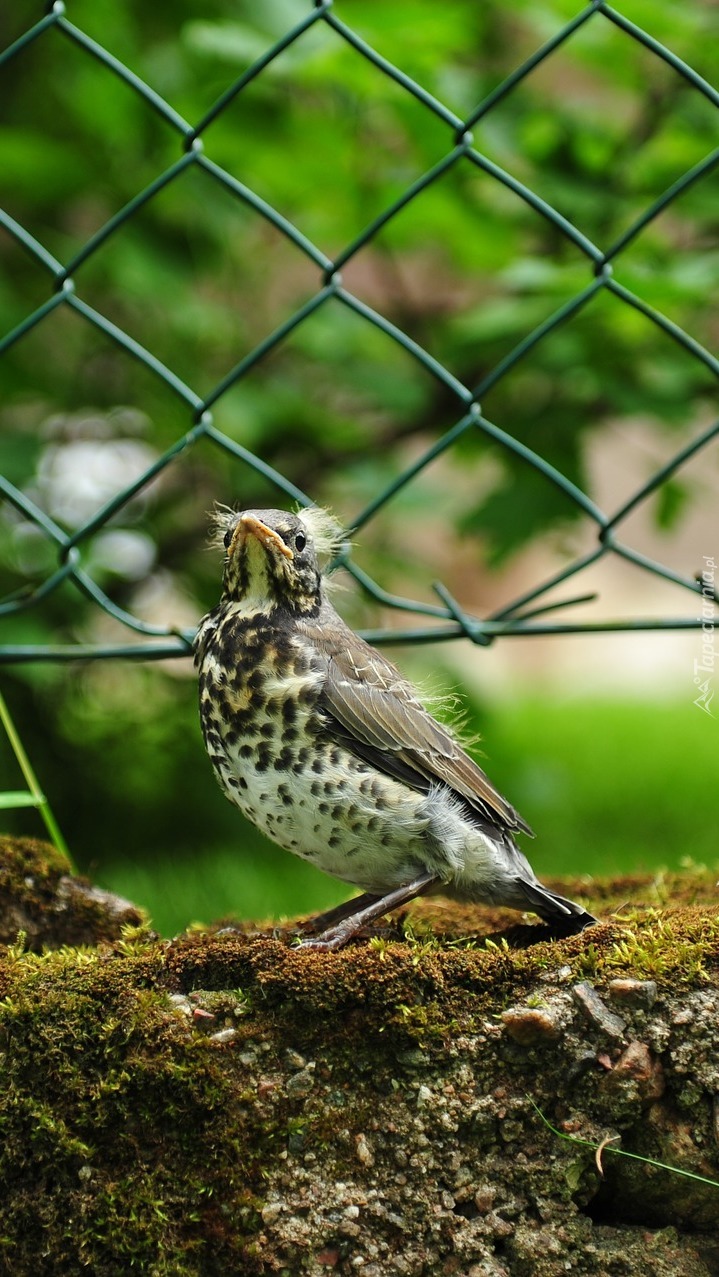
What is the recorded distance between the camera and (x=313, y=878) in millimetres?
4418

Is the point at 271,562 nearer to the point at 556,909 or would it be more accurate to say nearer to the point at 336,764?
the point at 336,764

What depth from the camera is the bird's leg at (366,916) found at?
7.33 ft

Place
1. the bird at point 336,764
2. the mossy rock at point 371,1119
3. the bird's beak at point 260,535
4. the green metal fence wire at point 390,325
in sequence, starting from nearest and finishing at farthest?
the mossy rock at point 371,1119
the bird at point 336,764
the bird's beak at point 260,535
the green metal fence wire at point 390,325

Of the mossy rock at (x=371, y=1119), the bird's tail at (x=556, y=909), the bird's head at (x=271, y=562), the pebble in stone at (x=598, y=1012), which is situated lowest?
the mossy rock at (x=371, y=1119)

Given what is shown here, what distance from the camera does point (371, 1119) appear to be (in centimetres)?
192

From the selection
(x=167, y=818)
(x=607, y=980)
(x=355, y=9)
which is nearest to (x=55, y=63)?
(x=355, y=9)

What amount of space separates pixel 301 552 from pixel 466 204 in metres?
1.80

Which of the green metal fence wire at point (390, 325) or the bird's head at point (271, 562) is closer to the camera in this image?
the bird's head at point (271, 562)

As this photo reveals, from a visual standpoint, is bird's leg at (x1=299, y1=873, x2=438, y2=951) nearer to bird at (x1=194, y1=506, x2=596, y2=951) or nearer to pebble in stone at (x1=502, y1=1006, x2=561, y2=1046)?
bird at (x1=194, y1=506, x2=596, y2=951)

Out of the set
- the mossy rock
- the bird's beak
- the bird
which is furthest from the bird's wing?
the mossy rock

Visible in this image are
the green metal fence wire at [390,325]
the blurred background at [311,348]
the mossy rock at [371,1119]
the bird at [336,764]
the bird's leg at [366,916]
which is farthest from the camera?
the blurred background at [311,348]

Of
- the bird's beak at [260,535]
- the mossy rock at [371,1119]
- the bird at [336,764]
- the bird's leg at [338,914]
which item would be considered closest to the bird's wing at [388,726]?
the bird at [336,764]

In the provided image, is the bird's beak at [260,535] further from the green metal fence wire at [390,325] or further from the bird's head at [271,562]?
the green metal fence wire at [390,325]

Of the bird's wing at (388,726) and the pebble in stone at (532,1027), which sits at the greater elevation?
the bird's wing at (388,726)
